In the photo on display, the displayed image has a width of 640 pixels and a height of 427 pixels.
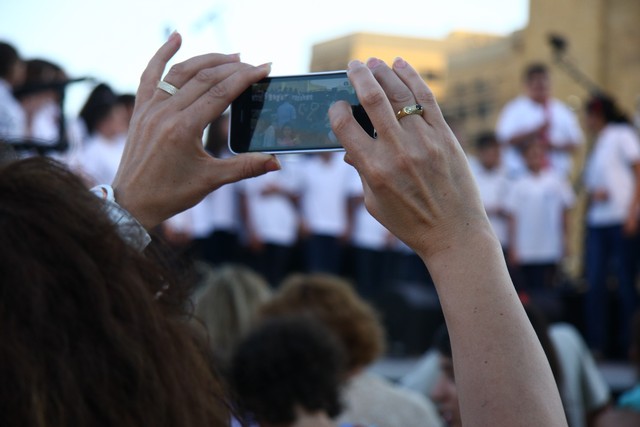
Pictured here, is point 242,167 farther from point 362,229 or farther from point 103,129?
point 362,229

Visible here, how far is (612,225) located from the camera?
7152 mm

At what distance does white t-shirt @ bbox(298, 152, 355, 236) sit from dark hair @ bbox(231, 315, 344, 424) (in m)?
5.08

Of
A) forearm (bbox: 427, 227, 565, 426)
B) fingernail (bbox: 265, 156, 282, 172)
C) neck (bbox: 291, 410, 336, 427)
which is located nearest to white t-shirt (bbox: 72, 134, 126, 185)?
neck (bbox: 291, 410, 336, 427)

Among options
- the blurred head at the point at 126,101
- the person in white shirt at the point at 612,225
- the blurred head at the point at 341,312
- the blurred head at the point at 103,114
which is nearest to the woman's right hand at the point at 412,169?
the blurred head at the point at 341,312

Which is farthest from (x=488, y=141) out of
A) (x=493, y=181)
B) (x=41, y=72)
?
(x=41, y=72)

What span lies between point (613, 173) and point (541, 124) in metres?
0.98

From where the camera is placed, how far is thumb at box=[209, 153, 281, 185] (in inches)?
53.8

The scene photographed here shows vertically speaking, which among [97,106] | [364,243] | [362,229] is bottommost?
[364,243]

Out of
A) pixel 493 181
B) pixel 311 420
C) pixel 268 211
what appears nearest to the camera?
pixel 311 420

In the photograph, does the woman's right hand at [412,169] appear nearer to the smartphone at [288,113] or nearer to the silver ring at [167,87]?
the smartphone at [288,113]

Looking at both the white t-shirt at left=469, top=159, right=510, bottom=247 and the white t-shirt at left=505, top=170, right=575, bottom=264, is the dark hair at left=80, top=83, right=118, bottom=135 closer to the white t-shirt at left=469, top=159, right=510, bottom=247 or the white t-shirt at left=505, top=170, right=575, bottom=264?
the white t-shirt at left=469, top=159, right=510, bottom=247

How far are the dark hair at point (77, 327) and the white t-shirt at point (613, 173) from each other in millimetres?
6521

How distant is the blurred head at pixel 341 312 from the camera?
331 cm

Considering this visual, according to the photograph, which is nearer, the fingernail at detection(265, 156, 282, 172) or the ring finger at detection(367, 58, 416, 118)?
the ring finger at detection(367, 58, 416, 118)
